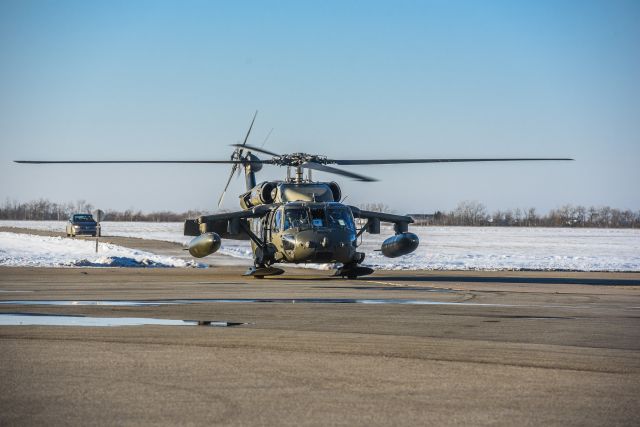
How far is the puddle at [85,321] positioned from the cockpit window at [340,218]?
13500 mm

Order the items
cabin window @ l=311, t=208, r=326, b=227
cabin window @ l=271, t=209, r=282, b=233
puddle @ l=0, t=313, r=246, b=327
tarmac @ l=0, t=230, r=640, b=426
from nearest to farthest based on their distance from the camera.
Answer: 1. tarmac @ l=0, t=230, r=640, b=426
2. puddle @ l=0, t=313, r=246, b=327
3. cabin window @ l=311, t=208, r=326, b=227
4. cabin window @ l=271, t=209, r=282, b=233

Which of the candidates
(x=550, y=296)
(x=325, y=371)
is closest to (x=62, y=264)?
(x=550, y=296)

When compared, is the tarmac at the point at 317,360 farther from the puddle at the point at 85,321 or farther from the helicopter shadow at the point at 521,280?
the helicopter shadow at the point at 521,280

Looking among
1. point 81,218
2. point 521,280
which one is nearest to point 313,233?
point 521,280

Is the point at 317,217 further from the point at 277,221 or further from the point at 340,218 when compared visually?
the point at 277,221

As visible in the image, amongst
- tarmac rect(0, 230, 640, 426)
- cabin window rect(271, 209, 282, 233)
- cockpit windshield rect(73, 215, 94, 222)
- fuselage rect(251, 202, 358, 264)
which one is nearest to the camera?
tarmac rect(0, 230, 640, 426)

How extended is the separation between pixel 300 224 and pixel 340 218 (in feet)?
3.98

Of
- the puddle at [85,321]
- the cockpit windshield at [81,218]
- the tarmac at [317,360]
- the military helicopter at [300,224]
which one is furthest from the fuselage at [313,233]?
the cockpit windshield at [81,218]

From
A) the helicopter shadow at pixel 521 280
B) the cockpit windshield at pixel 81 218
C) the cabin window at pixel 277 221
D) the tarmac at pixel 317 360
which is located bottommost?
the helicopter shadow at pixel 521 280

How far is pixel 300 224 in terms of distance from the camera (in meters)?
27.8

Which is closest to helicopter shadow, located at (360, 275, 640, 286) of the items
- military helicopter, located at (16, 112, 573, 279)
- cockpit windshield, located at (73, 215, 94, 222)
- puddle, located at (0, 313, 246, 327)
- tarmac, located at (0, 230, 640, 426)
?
military helicopter, located at (16, 112, 573, 279)

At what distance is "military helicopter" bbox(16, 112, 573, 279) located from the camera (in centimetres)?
2748

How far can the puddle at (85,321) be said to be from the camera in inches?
539

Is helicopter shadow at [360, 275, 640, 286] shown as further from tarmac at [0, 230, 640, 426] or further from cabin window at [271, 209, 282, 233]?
tarmac at [0, 230, 640, 426]
